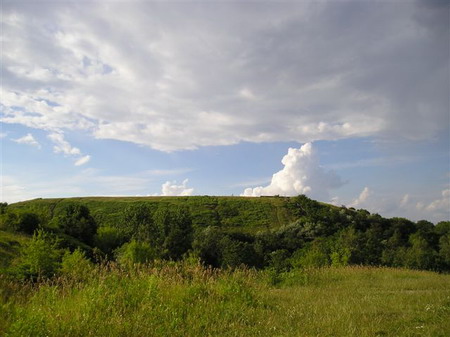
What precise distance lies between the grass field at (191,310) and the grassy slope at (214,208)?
81.8 metres

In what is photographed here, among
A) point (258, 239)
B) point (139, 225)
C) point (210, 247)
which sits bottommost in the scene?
point (210, 247)

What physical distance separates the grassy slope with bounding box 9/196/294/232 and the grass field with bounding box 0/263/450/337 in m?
81.8

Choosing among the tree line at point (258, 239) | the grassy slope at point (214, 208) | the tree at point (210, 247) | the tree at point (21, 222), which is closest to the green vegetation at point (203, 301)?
the tree line at point (258, 239)

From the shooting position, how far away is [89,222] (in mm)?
60438

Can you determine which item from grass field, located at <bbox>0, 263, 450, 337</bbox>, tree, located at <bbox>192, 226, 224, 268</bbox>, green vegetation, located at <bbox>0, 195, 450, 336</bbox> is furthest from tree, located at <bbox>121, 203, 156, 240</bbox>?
grass field, located at <bbox>0, 263, 450, 337</bbox>

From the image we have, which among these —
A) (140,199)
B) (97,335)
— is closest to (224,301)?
(97,335)

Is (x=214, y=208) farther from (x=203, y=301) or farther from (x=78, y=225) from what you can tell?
(x=203, y=301)

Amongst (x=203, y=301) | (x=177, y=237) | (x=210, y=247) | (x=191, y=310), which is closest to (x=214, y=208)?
(x=177, y=237)

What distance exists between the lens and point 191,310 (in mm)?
7609

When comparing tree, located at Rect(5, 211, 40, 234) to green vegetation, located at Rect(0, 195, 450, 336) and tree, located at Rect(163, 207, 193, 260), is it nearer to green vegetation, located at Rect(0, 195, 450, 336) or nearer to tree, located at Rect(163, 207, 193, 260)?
green vegetation, located at Rect(0, 195, 450, 336)

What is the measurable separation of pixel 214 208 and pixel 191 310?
10229 centimetres

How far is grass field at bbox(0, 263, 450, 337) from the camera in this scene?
6027mm

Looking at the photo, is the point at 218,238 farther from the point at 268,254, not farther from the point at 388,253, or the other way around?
the point at 388,253

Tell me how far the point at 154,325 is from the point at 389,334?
4313 millimetres
